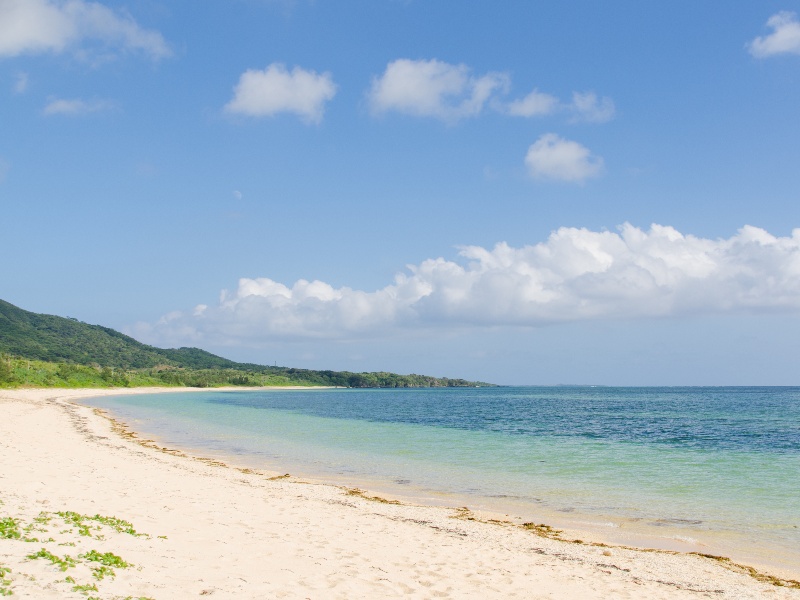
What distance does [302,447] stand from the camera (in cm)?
3969

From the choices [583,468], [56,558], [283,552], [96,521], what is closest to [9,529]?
[56,558]

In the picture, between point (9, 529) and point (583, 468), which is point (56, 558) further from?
point (583, 468)

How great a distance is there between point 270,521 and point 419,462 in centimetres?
1743

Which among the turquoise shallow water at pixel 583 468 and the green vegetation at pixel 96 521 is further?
the turquoise shallow water at pixel 583 468

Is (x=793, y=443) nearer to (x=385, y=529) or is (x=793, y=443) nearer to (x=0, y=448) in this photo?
(x=385, y=529)

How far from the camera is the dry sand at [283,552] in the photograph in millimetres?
9625

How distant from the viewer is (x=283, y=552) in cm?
1244

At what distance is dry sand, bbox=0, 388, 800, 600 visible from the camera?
31.6 ft

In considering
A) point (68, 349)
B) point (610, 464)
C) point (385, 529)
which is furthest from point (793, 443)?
point (68, 349)

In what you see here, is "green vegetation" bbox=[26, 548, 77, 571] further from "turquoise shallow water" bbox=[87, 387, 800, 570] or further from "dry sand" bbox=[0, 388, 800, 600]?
"turquoise shallow water" bbox=[87, 387, 800, 570]

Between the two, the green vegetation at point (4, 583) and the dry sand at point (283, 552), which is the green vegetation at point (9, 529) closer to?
the dry sand at point (283, 552)

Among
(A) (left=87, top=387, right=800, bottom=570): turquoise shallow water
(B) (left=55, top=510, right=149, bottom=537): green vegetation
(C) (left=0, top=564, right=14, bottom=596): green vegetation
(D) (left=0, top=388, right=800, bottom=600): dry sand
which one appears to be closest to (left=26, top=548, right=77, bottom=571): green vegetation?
(D) (left=0, top=388, right=800, bottom=600): dry sand

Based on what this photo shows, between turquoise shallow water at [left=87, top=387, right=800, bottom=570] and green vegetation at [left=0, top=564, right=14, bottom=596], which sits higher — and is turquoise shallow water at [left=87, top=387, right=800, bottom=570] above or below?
below

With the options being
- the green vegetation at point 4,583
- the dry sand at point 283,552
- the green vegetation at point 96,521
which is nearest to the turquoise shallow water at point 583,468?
the dry sand at point 283,552
